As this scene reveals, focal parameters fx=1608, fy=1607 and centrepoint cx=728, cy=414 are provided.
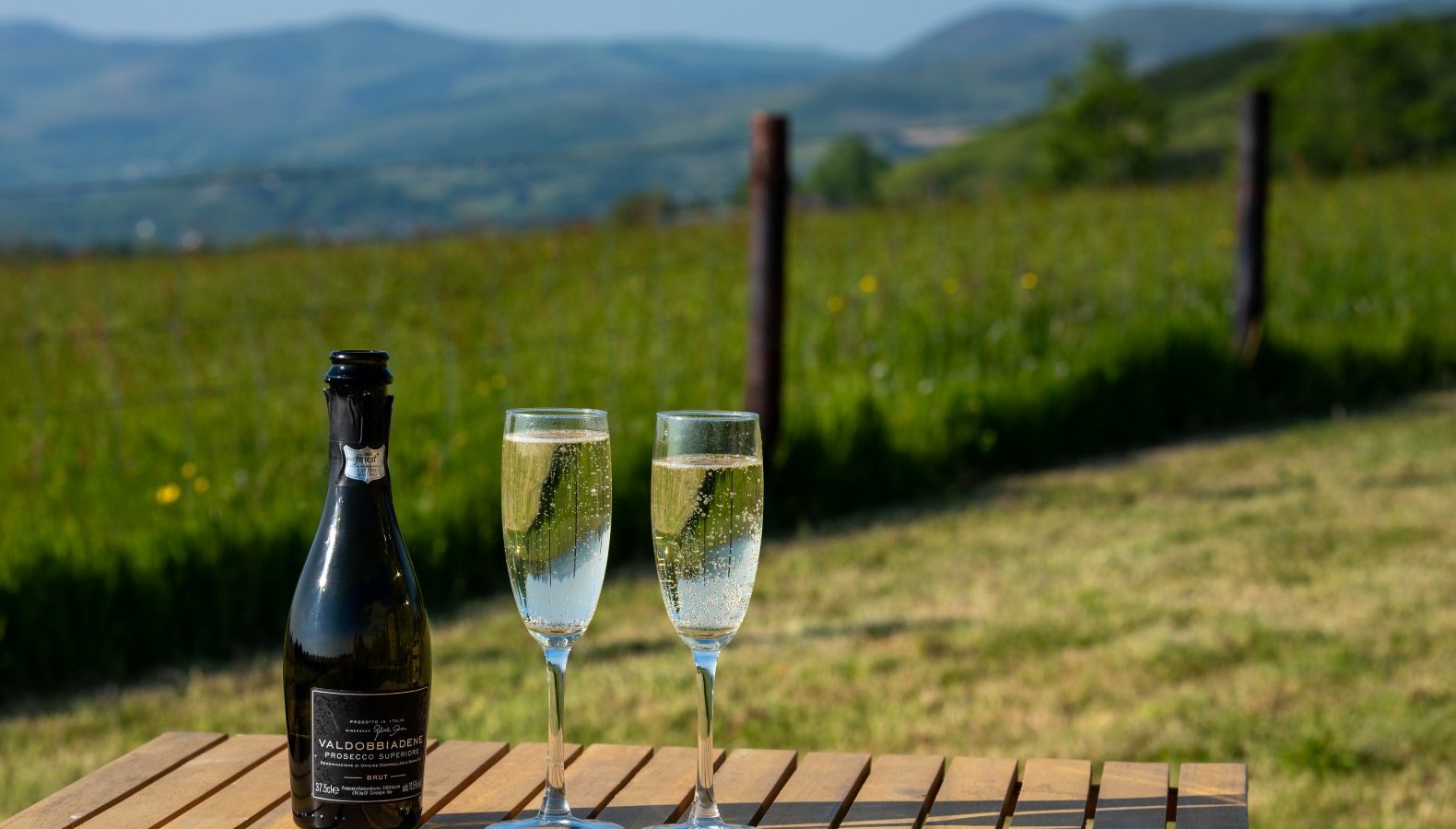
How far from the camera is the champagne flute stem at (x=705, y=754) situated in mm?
1541

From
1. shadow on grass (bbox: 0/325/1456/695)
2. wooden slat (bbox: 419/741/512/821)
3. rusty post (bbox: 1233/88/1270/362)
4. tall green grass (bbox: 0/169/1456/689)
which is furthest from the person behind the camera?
rusty post (bbox: 1233/88/1270/362)

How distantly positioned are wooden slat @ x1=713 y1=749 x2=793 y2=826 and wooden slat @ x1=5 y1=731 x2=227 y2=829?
638 millimetres

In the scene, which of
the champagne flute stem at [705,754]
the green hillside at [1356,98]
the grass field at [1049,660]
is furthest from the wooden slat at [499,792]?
the green hillside at [1356,98]

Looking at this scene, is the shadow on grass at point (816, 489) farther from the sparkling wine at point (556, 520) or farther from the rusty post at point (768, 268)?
the sparkling wine at point (556, 520)

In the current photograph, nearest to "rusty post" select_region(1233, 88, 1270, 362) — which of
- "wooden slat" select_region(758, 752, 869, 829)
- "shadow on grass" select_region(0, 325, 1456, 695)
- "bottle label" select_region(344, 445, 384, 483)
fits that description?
"shadow on grass" select_region(0, 325, 1456, 695)

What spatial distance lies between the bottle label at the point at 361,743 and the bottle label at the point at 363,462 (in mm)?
210

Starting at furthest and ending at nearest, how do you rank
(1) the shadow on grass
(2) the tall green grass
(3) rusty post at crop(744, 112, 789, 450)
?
(3) rusty post at crop(744, 112, 789, 450), (2) the tall green grass, (1) the shadow on grass

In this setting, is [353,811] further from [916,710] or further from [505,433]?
[916,710]

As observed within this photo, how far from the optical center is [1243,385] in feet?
24.8

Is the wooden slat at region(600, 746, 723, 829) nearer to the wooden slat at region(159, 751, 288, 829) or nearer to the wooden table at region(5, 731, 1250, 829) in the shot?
the wooden table at region(5, 731, 1250, 829)

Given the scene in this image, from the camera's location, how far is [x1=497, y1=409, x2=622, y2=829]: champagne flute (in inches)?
59.7

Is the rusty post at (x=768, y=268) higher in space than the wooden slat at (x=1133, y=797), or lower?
higher

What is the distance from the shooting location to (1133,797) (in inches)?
69.0

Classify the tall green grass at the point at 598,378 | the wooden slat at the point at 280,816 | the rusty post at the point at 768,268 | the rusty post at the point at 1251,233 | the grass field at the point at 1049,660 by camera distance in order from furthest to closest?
the rusty post at the point at 1251,233, the rusty post at the point at 768,268, the tall green grass at the point at 598,378, the grass field at the point at 1049,660, the wooden slat at the point at 280,816
